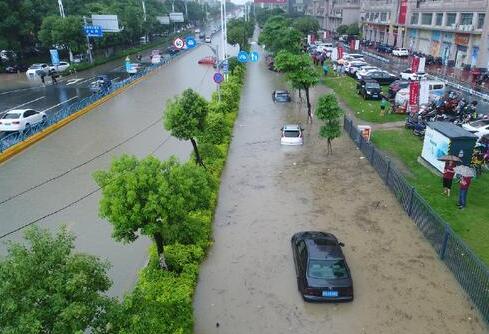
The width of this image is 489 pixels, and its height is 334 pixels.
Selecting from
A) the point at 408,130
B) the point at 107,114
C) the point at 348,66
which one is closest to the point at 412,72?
the point at 348,66

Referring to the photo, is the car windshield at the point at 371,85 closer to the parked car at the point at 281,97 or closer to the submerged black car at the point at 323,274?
the parked car at the point at 281,97

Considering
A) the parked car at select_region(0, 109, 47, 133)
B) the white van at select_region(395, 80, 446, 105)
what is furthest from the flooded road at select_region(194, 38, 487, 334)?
the parked car at select_region(0, 109, 47, 133)

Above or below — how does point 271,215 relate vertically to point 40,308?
below

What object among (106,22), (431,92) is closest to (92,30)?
(106,22)

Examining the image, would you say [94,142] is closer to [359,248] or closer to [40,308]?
[359,248]

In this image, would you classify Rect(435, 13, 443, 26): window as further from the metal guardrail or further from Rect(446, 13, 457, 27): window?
the metal guardrail

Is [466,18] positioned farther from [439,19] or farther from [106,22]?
[106,22]
